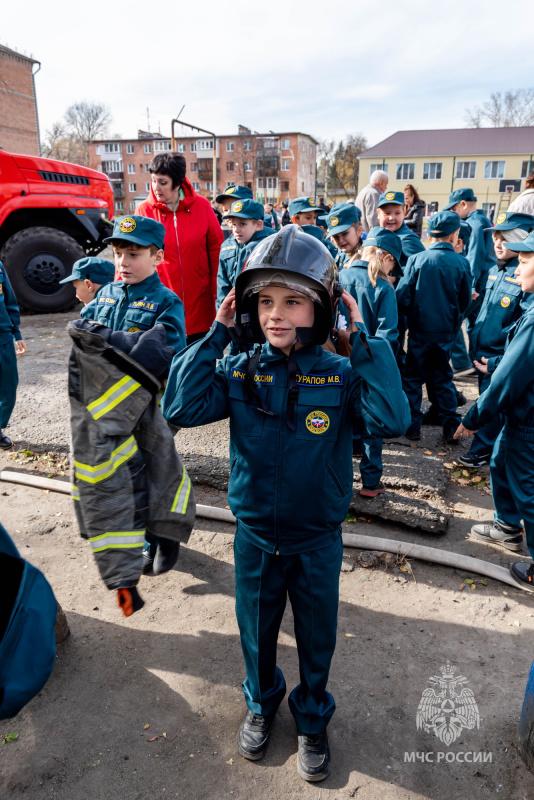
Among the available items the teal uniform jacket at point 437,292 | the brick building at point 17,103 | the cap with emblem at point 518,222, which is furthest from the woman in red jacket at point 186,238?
the brick building at point 17,103

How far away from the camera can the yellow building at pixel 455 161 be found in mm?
51969

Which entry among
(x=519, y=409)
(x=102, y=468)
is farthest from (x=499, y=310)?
(x=102, y=468)

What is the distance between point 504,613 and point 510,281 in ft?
8.98

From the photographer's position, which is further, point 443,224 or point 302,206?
point 302,206

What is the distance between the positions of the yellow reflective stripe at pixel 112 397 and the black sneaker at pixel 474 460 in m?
3.75

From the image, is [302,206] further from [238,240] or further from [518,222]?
[518,222]

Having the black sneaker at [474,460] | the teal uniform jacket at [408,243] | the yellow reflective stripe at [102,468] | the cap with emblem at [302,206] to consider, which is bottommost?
the black sneaker at [474,460]

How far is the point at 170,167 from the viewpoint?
163 inches

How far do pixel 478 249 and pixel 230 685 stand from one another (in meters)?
6.57

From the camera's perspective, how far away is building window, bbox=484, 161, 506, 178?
52.0m

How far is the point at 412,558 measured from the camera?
3.63m

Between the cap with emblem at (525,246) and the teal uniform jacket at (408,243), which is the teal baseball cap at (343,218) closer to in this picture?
the teal uniform jacket at (408,243)

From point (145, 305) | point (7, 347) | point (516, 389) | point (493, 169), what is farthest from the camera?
point (493, 169)

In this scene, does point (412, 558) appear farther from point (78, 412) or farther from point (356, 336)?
point (78, 412)
